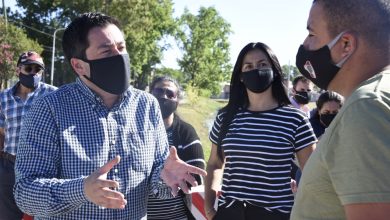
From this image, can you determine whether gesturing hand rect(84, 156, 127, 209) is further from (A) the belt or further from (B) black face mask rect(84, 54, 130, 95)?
(A) the belt

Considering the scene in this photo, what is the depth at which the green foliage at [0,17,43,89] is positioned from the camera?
25547 mm

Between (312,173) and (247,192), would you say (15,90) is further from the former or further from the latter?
(312,173)

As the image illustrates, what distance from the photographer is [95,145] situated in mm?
2346

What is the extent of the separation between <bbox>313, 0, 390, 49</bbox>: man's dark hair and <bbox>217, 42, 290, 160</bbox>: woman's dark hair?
5.48ft

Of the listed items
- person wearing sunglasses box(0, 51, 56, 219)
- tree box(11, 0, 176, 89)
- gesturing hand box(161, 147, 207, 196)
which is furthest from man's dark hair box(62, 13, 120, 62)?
tree box(11, 0, 176, 89)

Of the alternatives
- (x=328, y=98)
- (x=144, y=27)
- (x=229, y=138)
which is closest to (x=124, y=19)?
(x=144, y=27)

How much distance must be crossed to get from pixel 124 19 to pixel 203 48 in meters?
20.0

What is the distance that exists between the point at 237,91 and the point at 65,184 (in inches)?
74.0

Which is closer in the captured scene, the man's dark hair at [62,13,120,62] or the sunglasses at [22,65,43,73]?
the man's dark hair at [62,13,120,62]

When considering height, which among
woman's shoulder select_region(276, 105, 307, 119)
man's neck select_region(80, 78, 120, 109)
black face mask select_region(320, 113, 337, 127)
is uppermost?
man's neck select_region(80, 78, 120, 109)

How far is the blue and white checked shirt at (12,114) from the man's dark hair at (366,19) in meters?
3.95

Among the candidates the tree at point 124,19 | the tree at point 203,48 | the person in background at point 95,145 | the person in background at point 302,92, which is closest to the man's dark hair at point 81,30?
the person in background at point 95,145

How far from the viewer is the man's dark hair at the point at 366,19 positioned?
160 centimetres

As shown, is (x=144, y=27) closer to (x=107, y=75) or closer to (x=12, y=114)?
(x=12, y=114)
